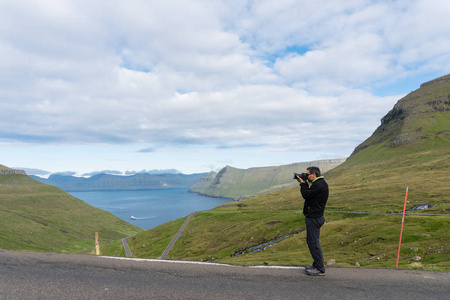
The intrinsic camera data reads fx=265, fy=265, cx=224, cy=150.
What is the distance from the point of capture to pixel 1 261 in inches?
583

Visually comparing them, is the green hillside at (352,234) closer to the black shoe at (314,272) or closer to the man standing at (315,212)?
the black shoe at (314,272)

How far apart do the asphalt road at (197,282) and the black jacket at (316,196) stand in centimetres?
296

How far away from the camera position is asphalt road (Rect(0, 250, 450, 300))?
10.0 metres

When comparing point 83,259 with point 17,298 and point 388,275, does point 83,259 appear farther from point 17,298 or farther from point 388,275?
point 388,275

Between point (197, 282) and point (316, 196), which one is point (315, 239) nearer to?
point (316, 196)

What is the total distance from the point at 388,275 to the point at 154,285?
11165 mm

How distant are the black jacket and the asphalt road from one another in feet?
9.70

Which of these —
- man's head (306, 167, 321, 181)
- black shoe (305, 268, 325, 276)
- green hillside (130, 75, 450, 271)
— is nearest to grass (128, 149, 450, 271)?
green hillside (130, 75, 450, 271)

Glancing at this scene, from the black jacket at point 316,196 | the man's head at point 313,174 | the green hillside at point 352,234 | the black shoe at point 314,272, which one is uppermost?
the man's head at point 313,174

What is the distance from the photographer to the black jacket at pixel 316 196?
41.2 ft

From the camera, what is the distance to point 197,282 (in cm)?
1140

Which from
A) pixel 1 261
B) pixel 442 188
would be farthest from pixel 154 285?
pixel 442 188

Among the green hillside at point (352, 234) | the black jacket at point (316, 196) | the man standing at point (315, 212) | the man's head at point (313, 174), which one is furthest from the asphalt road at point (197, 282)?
the green hillside at point (352, 234)

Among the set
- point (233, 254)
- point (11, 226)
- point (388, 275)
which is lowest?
point (11, 226)
